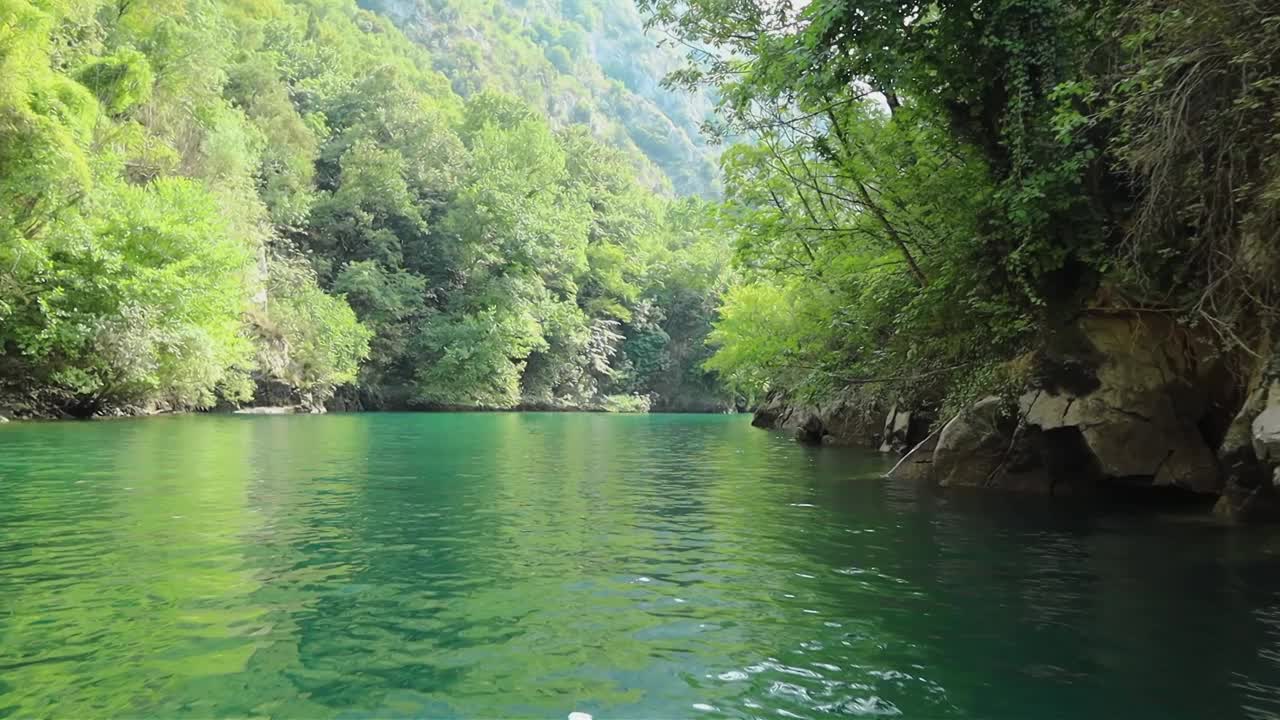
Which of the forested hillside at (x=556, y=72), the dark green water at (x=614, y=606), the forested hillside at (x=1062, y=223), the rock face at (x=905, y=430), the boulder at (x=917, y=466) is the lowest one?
the dark green water at (x=614, y=606)

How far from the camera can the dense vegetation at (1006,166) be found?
788 centimetres

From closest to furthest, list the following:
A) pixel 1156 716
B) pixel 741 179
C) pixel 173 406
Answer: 1. pixel 1156 716
2. pixel 741 179
3. pixel 173 406

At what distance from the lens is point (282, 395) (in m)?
38.6

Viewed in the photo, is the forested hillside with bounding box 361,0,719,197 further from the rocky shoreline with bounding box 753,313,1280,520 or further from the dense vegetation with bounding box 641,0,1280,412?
the rocky shoreline with bounding box 753,313,1280,520

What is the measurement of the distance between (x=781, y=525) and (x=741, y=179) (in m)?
9.03

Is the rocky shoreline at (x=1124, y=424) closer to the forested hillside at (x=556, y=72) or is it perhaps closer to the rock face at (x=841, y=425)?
the rock face at (x=841, y=425)

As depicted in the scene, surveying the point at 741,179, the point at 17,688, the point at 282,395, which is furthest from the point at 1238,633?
the point at 282,395

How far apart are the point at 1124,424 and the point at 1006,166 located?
3.55 m

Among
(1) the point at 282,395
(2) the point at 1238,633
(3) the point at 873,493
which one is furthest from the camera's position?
(1) the point at 282,395

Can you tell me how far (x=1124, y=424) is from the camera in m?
10.1

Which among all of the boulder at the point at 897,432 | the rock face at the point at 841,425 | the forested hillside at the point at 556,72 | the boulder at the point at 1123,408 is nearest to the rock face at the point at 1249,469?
the boulder at the point at 1123,408

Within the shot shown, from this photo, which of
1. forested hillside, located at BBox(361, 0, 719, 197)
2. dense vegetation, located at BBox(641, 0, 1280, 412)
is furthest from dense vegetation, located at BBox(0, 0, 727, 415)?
forested hillside, located at BBox(361, 0, 719, 197)

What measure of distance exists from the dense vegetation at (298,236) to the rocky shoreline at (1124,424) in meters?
22.8

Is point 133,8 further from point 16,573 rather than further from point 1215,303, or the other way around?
point 1215,303
